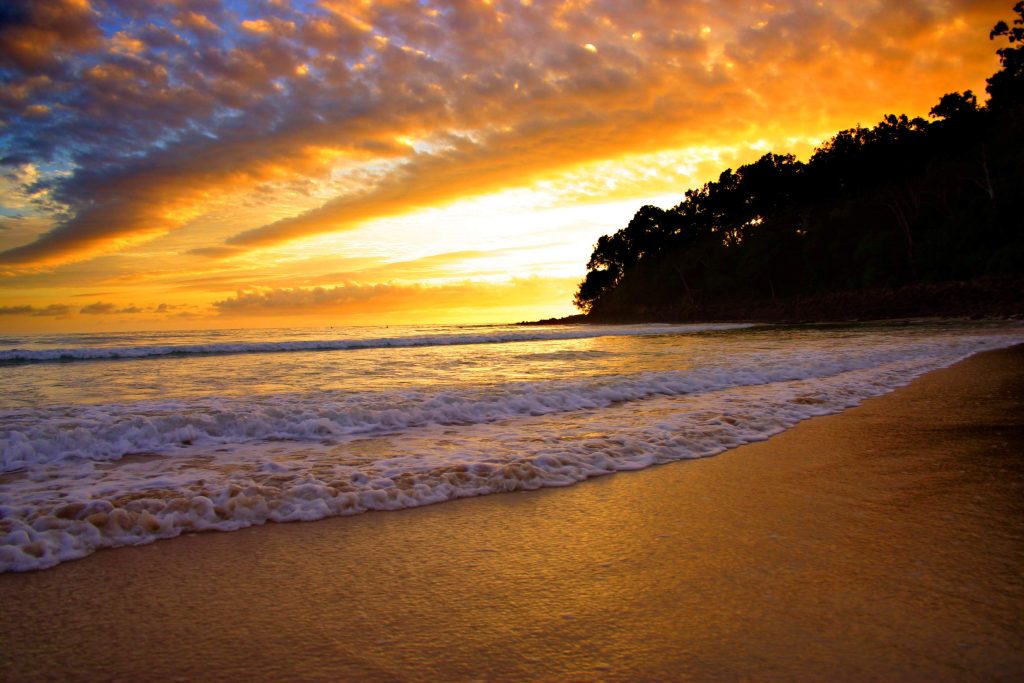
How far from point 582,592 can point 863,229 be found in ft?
178

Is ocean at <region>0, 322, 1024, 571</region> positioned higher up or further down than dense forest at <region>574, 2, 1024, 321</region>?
further down

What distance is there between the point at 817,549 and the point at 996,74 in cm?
4677

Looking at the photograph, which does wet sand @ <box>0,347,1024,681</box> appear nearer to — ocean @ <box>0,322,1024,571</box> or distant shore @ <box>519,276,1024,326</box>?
ocean @ <box>0,322,1024,571</box>

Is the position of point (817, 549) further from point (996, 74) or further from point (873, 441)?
point (996, 74)

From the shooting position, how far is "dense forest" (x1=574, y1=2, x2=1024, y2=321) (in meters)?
34.5

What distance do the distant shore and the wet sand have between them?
3094 centimetres

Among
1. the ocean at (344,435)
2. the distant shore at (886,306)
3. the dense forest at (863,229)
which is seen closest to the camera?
the ocean at (344,435)

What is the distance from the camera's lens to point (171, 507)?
3.34m

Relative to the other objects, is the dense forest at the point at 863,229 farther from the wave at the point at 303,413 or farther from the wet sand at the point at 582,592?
the wet sand at the point at 582,592

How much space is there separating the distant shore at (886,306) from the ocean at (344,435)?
23616mm

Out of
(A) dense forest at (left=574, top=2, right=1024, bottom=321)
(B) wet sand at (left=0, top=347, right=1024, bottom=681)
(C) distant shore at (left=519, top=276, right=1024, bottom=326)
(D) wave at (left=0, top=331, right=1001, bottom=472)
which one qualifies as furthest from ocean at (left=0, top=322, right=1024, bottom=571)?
(A) dense forest at (left=574, top=2, right=1024, bottom=321)

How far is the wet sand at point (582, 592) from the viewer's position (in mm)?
1759

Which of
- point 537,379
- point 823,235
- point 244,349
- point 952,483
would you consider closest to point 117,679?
point 952,483

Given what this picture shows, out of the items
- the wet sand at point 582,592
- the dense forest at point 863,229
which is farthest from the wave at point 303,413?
the dense forest at point 863,229
